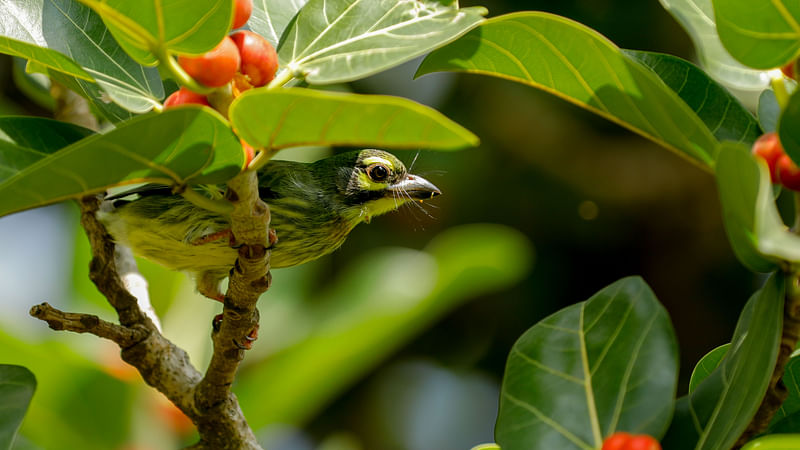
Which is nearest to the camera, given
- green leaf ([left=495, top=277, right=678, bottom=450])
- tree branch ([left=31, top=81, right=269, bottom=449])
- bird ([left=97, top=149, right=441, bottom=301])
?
green leaf ([left=495, top=277, right=678, bottom=450])

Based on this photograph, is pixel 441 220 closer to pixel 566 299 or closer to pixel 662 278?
pixel 566 299

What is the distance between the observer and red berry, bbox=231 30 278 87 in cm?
136

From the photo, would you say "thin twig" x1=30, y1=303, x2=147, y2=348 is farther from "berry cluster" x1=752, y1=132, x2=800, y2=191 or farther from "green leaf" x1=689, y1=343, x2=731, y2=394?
"berry cluster" x1=752, y1=132, x2=800, y2=191

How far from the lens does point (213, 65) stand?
1285mm

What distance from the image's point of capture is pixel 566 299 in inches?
188

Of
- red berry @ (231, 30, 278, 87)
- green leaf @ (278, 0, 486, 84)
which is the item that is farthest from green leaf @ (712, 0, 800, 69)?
red berry @ (231, 30, 278, 87)

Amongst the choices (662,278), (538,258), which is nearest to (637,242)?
(662,278)

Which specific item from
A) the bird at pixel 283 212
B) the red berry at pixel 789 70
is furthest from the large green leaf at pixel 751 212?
the bird at pixel 283 212

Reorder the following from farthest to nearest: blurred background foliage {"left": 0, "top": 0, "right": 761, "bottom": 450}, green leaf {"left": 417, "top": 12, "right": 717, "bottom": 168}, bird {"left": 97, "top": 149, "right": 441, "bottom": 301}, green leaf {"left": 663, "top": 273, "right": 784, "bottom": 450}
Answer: blurred background foliage {"left": 0, "top": 0, "right": 761, "bottom": 450} < bird {"left": 97, "top": 149, "right": 441, "bottom": 301} < green leaf {"left": 417, "top": 12, "right": 717, "bottom": 168} < green leaf {"left": 663, "top": 273, "right": 784, "bottom": 450}

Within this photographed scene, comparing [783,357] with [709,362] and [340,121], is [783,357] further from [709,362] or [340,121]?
[340,121]

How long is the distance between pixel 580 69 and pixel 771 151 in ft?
1.09

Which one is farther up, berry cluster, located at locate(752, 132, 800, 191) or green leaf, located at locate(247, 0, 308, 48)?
green leaf, located at locate(247, 0, 308, 48)

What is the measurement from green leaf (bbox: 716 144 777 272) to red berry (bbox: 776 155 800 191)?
0.13m

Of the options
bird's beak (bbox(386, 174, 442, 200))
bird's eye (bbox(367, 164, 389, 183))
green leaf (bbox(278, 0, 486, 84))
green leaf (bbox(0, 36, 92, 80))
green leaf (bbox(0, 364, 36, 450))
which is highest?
green leaf (bbox(0, 36, 92, 80))
